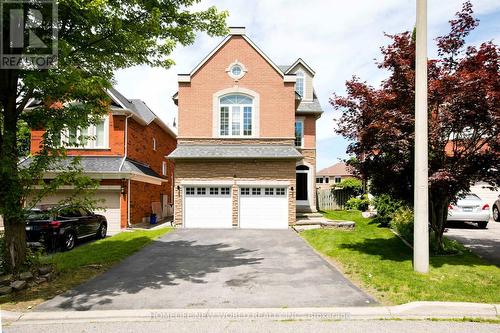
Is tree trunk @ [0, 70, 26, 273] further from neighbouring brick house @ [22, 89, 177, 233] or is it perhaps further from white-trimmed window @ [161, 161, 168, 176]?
white-trimmed window @ [161, 161, 168, 176]

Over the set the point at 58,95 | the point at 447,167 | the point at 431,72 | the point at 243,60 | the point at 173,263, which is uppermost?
the point at 243,60

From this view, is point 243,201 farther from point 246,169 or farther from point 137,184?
point 137,184

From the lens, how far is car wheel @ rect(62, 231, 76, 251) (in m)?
13.1

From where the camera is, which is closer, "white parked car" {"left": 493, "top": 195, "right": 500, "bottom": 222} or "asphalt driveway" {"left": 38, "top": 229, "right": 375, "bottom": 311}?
"asphalt driveway" {"left": 38, "top": 229, "right": 375, "bottom": 311}

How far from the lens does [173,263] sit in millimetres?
10695

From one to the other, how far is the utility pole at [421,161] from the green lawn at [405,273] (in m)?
0.57

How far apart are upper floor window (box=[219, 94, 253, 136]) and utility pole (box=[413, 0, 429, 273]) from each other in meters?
12.0

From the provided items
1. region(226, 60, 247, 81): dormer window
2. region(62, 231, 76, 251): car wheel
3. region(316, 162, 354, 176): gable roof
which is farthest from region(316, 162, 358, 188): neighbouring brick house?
region(62, 231, 76, 251): car wheel

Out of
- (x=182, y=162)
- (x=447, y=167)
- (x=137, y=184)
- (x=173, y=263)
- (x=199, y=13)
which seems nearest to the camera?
(x=447, y=167)

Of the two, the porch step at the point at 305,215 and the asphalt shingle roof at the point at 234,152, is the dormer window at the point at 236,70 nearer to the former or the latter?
the asphalt shingle roof at the point at 234,152

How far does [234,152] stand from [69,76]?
1173cm

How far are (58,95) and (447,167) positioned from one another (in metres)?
9.91

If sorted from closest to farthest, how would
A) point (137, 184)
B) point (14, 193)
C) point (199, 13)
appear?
point (14, 193) < point (199, 13) < point (137, 184)

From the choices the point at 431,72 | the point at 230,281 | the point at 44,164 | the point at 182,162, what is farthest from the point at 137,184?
the point at 431,72
